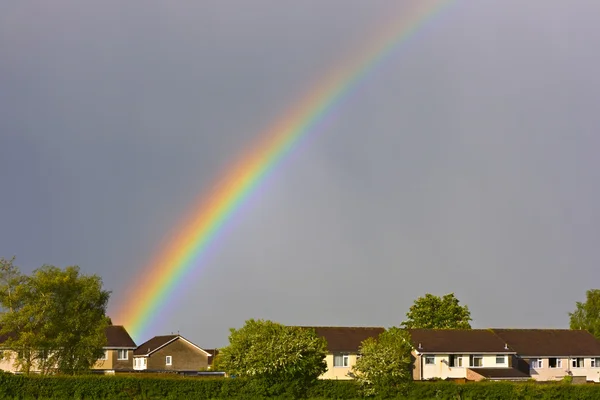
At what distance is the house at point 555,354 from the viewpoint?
276 feet

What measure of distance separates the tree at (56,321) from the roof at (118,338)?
68.6ft

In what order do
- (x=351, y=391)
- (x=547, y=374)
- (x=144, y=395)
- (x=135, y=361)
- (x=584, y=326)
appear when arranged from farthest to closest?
1. (x=584, y=326)
2. (x=135, y=361)
3. (x=547, y=374)
4. (x=351, y=391)
5. (x=144, y=395)

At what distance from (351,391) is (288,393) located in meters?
4.84

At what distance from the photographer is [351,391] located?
54750 millimetres

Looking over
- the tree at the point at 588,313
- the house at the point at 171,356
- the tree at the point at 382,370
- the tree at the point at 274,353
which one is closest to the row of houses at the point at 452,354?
the house at the point at 171,356

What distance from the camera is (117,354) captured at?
86.8 m

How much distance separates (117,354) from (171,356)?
29.6ft

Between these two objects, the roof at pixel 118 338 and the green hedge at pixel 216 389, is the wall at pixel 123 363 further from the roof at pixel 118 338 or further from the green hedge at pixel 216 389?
the green hedge at pixel 216 389

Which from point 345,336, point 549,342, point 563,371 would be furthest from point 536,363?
point 345,336

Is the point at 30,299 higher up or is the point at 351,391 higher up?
the point at 30,299

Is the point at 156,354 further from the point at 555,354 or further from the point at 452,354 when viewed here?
the point at 555,354

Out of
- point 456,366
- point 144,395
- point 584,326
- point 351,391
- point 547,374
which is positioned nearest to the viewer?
point 144,395

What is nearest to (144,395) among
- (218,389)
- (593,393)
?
(218,389)

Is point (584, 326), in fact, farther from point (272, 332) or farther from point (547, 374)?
point (272, 332)
